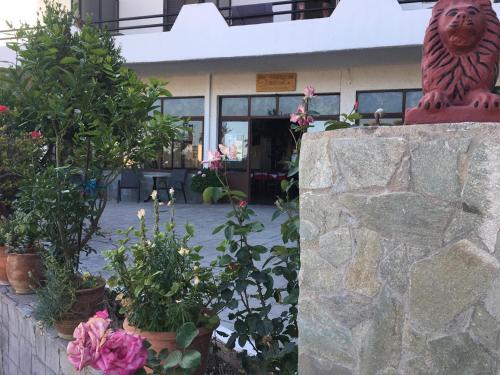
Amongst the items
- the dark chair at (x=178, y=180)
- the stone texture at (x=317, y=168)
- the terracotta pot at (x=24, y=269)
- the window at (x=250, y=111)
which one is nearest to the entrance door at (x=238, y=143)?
the window at (x=250, y=111)

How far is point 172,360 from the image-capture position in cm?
193

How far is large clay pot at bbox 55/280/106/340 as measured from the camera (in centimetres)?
287

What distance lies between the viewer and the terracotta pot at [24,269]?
3.54 metres

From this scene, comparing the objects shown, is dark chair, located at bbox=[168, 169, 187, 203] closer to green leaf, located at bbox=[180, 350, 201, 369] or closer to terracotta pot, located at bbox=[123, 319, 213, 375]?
terracotta pot, located at bbox=[123, 319, 213, 375]

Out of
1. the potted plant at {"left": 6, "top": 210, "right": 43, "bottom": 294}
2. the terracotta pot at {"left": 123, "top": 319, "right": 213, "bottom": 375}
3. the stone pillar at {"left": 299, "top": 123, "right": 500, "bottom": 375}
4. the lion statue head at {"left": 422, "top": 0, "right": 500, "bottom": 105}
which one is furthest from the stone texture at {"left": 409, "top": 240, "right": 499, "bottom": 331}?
the potted plant at {"left": 6, "top": 210, "right": 43, "bottom": 294}

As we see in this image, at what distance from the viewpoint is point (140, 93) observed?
10.3 feet

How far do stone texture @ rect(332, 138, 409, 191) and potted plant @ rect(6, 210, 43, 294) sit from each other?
2.40m

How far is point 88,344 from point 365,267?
1.10 m

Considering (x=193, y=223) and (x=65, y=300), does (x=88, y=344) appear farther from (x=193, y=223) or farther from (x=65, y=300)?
(x=193, y=223)

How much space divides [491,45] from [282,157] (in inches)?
450

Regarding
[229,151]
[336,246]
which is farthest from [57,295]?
[336,246]

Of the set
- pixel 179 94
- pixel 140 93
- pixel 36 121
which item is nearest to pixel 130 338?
pixel 140 93

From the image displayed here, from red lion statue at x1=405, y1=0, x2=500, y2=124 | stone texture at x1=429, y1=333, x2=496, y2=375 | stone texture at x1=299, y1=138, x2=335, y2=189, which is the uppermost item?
red lion statue at x1=405, y1=0, x2=500, y2=124

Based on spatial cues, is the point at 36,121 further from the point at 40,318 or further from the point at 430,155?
the point at 430,155
